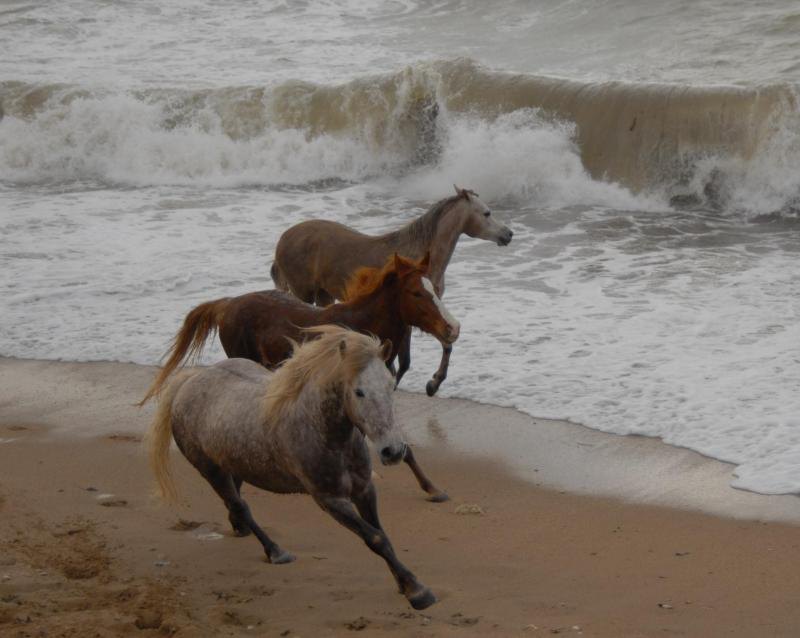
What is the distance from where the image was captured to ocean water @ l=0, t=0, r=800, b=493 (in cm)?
829

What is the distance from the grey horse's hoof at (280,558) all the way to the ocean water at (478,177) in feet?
7.82

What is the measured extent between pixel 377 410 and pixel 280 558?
1105 millimetres

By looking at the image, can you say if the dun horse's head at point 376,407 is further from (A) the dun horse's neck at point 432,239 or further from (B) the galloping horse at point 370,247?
(A) the dun horse's neck at point 432,239

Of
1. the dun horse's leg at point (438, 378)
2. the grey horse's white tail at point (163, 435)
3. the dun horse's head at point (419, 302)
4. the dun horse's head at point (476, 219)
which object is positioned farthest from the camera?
the dun horse's head at point (476, 219)

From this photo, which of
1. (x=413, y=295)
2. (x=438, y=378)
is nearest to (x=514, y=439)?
(x=438, y=378)

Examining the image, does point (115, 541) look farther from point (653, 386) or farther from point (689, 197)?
point (689, 197)

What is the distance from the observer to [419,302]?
6031 millimetres

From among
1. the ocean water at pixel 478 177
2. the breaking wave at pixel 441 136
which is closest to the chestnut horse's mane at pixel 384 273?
the ocean water at pixel 478 177

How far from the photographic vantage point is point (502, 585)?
16.2 feet

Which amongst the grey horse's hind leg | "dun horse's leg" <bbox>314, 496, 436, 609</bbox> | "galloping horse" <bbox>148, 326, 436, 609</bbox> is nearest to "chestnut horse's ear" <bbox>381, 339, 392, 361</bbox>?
"galloping horse" <bbox>148, 326, 436, 609</bbox>

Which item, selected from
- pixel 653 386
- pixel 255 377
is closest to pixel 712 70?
pixel 653 386

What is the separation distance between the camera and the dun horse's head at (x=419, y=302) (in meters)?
6.04

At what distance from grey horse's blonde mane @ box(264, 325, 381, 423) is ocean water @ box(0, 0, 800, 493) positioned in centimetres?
254

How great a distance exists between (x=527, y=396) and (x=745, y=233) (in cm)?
550
